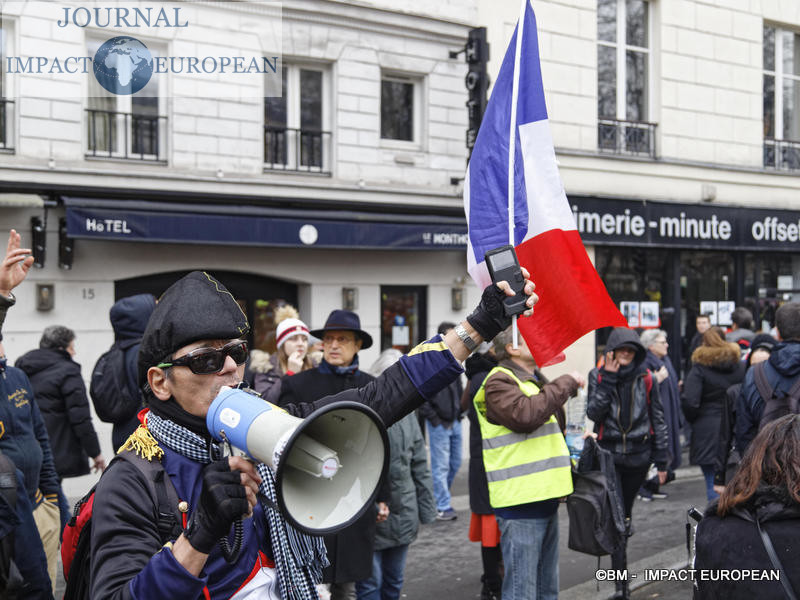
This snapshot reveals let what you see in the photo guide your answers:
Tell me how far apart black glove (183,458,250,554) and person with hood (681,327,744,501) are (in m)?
7.44

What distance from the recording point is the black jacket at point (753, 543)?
8.75 feet

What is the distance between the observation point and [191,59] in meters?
10.7

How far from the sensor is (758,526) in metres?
2.73

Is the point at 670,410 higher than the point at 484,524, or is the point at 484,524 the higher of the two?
the point at 670,410

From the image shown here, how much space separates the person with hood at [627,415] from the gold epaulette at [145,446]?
15.3 ft

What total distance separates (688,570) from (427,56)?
8.44m

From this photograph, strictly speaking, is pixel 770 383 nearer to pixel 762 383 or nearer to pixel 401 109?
pixel 762 383

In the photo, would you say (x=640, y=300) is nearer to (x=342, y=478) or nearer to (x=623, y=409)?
(x=623, y=409)

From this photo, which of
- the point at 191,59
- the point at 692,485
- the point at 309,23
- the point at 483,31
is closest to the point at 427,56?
the point at 483,31

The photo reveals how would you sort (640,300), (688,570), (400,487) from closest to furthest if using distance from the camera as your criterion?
(400,487)
(688,570)
(640,300)

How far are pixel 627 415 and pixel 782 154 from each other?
12.3m
